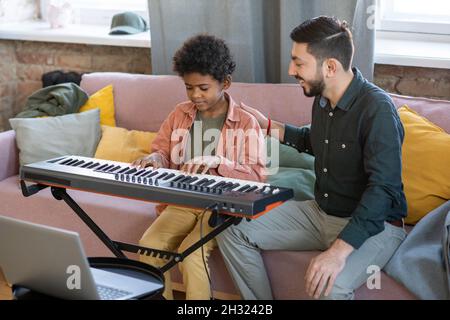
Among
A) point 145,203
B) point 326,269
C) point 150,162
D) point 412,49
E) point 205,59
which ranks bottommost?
point 145,203

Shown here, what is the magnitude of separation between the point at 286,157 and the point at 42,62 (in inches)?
79.0

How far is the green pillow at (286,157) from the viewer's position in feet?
9.73

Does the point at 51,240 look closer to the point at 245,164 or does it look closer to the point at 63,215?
the point at 245,164

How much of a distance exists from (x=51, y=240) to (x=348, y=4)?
1973mm

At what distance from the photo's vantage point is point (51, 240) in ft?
5.56

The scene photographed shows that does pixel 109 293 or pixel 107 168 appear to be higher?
pixel 107 168

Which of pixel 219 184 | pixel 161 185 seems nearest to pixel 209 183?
pixel 219 184

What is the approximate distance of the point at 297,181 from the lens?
2.85 meters

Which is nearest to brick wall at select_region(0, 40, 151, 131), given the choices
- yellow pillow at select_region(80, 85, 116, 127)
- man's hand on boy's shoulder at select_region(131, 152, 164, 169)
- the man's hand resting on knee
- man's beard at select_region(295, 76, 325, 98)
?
yellow pillow at select_region(80, 85, 116, 127)

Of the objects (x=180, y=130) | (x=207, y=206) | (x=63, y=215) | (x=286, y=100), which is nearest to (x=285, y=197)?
(x=207, y=206)

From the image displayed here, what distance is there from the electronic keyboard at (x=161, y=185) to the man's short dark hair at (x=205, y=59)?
45cm

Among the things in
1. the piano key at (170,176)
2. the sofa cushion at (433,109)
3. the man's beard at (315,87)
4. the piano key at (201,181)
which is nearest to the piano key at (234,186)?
the piano key at (201,181)

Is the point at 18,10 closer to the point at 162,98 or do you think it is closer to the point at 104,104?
the point at 104,104

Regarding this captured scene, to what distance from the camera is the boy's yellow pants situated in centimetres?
243
